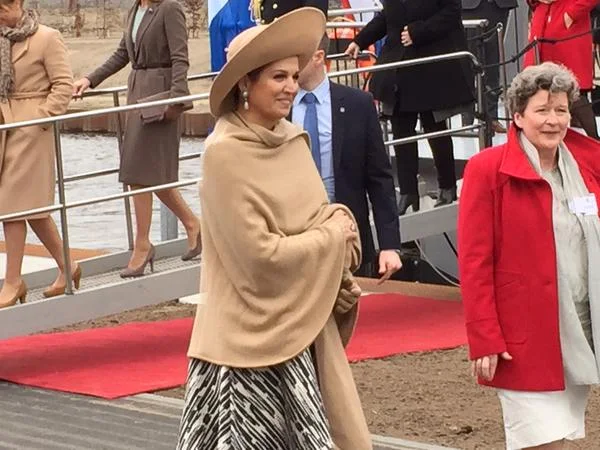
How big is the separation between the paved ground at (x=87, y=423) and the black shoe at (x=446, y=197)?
10.0ft

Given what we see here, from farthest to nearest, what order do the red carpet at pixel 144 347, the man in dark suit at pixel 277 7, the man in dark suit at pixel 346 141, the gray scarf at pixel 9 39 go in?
the man in dark suit at pixel 277 7, the gray scarf at pixel 9 39, the red carpet at pixel 144 347, the man in dark suit at pixel 346 141

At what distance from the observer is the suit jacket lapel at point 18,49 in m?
8.72

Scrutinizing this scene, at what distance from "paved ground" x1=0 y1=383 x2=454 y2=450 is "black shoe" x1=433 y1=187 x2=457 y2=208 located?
10.0 feet

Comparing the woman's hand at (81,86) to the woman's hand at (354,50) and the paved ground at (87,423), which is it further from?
the paved ground at (87,423)

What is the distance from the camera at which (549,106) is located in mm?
5332

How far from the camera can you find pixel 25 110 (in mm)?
8891

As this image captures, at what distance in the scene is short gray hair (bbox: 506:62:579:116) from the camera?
534 cm

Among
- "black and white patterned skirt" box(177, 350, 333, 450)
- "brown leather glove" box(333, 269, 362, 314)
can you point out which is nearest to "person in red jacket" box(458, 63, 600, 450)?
"brown leather glove" box(333, 269, 362, 314)

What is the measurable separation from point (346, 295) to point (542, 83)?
0.98m

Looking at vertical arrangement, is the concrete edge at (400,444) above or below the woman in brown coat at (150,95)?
below

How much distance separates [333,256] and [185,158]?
5892 millimetres

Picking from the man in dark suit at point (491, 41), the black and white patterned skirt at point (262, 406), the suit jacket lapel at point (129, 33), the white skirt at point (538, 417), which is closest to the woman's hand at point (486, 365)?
the white skirt at point (538, 417)

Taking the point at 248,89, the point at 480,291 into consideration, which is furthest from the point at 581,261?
the point at 248,89

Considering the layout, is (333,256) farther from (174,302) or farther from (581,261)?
(174,302)
